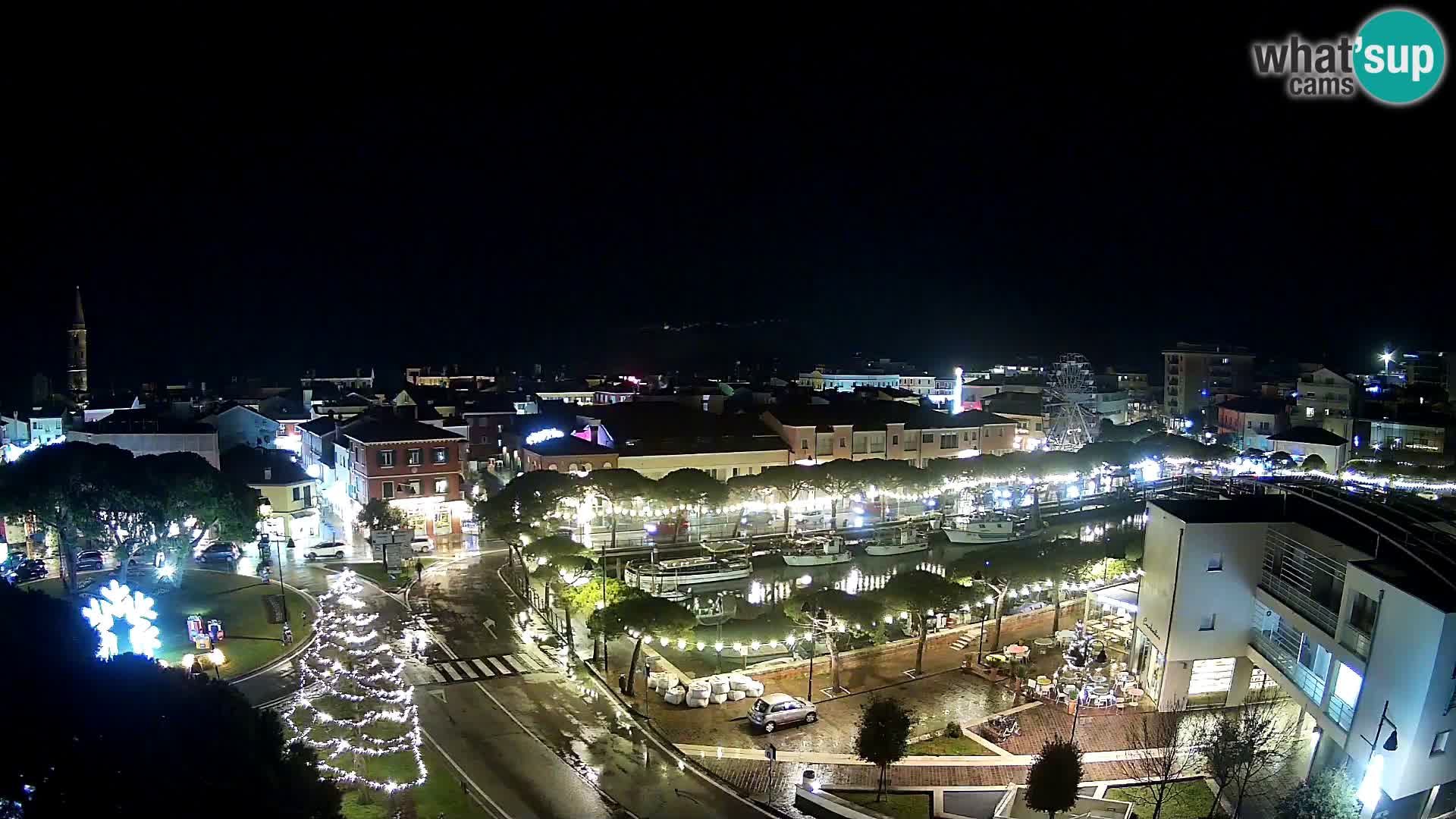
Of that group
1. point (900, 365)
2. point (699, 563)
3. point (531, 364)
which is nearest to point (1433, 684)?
point (699, 563)

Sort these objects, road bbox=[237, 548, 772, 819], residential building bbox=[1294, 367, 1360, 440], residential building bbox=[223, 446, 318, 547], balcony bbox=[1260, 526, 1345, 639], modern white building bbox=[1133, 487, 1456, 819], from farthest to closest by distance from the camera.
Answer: residential building bbox=[1294, 367, 1360, 440]
residential building bbox=[223, 446, 318, 547]
balcony bbox=[1260, 526, 1345, 639]
road bbox=[237, 548, 772, 819]
modern white building bbox=[1133, 487, 1456, 819]

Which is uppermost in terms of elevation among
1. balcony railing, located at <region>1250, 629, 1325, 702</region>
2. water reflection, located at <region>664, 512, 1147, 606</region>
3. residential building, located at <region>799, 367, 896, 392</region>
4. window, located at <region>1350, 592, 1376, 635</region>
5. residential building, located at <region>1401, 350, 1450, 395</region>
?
residential building, located at <region>1401, 350, 1450, 395</region>

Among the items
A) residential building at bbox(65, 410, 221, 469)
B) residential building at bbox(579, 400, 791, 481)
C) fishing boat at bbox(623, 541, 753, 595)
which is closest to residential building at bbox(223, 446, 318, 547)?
residential building at bbox(65, 410, 221, 469)

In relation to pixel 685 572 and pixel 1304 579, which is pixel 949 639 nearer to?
pixel 1304 579

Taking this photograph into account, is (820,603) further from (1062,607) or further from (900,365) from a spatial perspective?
(900,365)

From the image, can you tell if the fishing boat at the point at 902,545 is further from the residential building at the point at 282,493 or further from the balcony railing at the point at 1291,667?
the residential building at the point at 282,493

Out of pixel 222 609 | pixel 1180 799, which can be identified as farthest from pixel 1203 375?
pixel 222 609

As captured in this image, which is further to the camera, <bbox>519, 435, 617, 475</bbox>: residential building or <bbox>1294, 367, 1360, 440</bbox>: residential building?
<bbox>1294, 367, 1360, 440</bbox>: residential building

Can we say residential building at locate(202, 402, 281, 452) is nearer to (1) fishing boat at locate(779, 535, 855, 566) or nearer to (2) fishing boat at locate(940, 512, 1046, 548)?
(1) fishing boat at locate(779, 535, 855, 566)
